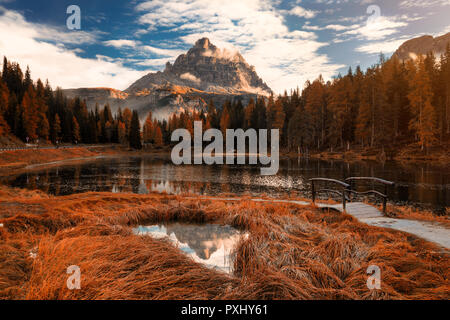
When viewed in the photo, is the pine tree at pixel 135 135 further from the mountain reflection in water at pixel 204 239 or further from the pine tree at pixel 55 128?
the mountain reflection in water at pixel 204 239

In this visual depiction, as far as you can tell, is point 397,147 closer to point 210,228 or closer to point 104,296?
point 210,228

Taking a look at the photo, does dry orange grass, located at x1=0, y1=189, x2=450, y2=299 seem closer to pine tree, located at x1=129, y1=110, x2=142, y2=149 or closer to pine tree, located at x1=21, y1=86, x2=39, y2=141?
pine tree, located at x1=21, y1=86, x2=39, y2=141

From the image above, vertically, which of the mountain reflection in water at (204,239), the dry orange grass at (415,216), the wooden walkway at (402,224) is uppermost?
the wooden walkway at (402,224)

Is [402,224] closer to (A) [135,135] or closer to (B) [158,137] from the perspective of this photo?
(A) [135,135]

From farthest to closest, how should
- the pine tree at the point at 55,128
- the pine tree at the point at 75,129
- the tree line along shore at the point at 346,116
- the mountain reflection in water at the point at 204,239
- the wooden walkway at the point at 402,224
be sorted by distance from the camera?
the pine tree at the point at 75,129, the pine tree at the point at 55,128, the tree line along shore at the point at 346,116, the wooden walkway at the point at 402,224, the mountain reflection in water at the point at 204,239

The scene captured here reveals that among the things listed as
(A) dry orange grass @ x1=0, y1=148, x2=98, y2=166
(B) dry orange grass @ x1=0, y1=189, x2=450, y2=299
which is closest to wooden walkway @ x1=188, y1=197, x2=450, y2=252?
(B) dry orange grass @ x1=0, y1=189, x2=450, y2=299

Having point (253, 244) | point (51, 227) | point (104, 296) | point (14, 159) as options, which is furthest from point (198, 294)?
point (14, 159)

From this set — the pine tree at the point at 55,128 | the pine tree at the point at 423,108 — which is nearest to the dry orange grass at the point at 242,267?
the pine tree at the point at 423,108

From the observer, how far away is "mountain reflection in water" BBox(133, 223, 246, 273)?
21.7 feet

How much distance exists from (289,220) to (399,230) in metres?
3.21

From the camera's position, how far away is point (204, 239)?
27.4 ft

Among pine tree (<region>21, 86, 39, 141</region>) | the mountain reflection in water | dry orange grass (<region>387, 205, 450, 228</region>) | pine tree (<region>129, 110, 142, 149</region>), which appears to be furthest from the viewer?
pine tree (<region>129, 110, 142, 149</region>)

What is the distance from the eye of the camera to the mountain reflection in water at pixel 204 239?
6616mm

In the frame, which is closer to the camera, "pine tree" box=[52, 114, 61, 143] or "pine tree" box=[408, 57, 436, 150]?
"pine tree" box=[408, 57, 436, 150]
